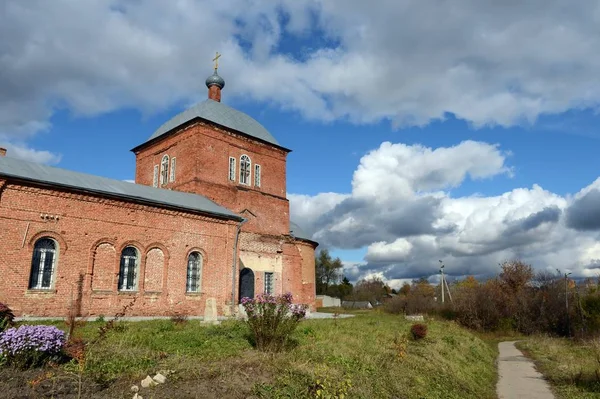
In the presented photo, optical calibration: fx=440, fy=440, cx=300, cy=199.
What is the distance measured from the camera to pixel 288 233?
83.9ft

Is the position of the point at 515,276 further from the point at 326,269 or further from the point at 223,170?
the point at 326,269

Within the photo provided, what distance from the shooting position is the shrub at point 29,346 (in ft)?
21.4

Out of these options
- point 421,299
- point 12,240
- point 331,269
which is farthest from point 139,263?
point 331,269

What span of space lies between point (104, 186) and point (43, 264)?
370cm

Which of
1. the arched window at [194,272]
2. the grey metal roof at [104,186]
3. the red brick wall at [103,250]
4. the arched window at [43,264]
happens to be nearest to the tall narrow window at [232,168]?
the grey metal roof at [104,186]

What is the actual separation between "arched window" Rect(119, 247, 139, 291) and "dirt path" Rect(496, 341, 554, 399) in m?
13.2

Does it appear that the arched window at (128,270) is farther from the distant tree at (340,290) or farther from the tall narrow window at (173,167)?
the distant tree at (340,290)

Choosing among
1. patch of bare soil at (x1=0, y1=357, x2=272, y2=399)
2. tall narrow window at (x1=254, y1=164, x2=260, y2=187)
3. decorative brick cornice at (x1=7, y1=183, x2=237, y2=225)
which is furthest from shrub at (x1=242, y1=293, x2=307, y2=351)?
tall narrow window at (x1=254, y1=164, x2=260, y2=187)

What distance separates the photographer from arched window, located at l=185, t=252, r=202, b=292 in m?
19.2

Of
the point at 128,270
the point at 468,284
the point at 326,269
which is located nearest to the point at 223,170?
the point at 128,270

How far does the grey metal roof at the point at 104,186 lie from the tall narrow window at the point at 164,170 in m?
3.83

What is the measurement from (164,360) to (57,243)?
9.92 meters

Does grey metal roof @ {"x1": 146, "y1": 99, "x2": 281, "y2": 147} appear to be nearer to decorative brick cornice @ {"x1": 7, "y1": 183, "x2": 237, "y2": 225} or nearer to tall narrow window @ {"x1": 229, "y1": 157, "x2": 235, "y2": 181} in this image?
tall narrow window @ {"x1": 229, "y1": 157, "x2": 235, "y2": 181}

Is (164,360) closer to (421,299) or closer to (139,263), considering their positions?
(139,263)
